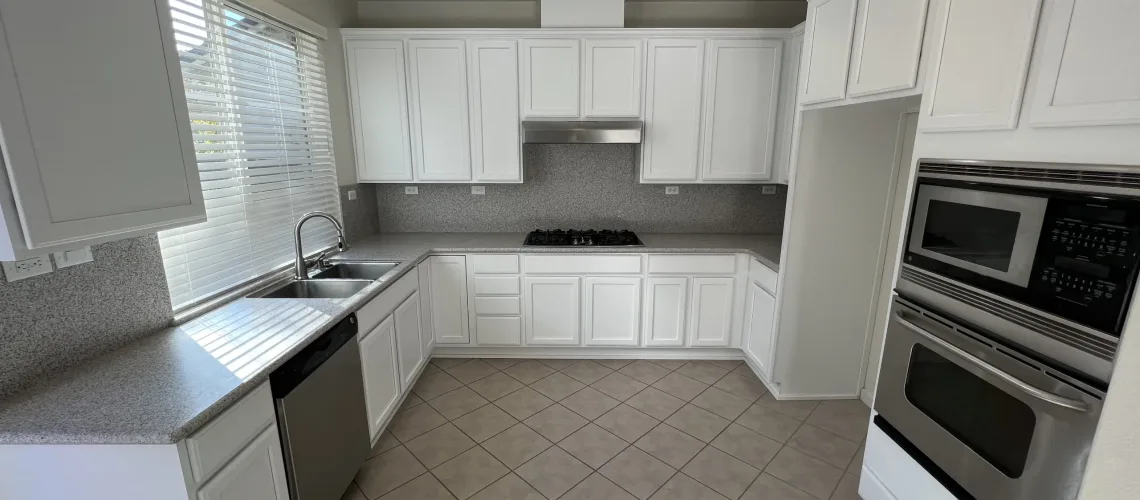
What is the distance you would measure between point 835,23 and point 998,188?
1.25m

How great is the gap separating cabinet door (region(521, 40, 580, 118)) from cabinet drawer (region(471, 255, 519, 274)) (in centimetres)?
105

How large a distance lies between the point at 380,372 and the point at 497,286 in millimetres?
1097

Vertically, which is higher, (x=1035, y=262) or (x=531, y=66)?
(x=531, y=66)

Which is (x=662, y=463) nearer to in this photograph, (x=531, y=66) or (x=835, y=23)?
(x=835, y=23)

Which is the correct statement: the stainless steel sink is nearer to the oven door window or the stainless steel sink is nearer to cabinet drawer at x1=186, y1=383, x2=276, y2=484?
cabinet drawer at x1=186, y1=383, x2=276, y2=484

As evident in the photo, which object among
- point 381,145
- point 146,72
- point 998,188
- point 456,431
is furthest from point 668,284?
point 146,72

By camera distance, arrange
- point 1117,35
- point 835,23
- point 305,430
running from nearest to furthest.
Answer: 1. point 1117,35
2. point 305,430
3. point 835,23

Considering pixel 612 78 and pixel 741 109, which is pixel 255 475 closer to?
pixel 612 78

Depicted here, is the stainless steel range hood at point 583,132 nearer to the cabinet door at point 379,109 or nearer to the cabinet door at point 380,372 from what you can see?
the cabinet door at point 379,109

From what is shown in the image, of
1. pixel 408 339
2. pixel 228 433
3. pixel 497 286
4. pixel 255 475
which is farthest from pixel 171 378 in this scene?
pixel 497 286

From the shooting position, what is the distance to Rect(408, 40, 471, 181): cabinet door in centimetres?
320

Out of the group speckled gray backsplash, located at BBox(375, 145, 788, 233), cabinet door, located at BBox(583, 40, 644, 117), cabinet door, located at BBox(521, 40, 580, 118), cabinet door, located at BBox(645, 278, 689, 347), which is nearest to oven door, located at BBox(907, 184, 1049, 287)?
cabinet door, located at BBox(645, 278, 689, 347)

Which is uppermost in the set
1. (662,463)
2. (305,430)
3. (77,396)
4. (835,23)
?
(835,23)

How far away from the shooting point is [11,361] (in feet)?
4.28
